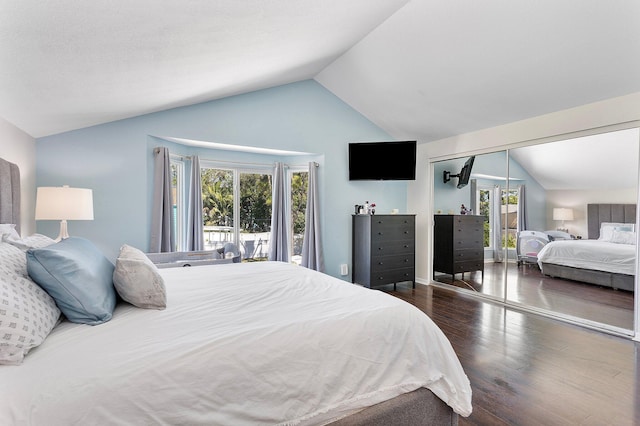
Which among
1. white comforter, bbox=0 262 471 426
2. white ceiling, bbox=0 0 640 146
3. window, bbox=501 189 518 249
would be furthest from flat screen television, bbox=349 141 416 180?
white comforter, bbox=0 262 471 426

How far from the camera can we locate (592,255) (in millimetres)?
3447

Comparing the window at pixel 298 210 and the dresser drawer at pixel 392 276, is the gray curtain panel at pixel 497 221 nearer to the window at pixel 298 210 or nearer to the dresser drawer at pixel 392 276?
the dresser drawer at pixel 392 276

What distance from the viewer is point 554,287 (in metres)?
3.71

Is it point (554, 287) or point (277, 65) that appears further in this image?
point (554, 287)

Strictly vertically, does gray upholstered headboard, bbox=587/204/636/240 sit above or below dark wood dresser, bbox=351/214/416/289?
above

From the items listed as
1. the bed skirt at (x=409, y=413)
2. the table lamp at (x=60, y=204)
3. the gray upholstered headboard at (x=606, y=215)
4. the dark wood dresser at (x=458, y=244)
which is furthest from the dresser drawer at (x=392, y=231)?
the table lamp at (x=60, y=204)

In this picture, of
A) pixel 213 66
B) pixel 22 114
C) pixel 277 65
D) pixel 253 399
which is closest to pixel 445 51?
pixel 277 65

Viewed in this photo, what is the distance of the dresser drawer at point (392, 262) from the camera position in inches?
181

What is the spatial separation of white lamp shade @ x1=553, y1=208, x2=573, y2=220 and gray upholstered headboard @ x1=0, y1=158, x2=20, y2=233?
499cm

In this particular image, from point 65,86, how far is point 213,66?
1.05m

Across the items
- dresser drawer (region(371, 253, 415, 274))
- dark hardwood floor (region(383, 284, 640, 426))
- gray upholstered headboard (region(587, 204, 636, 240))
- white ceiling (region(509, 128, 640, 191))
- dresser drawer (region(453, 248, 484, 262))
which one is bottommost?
dark hardwood floor (region(383, 284, 640, 426))

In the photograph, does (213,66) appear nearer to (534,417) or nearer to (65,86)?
(65,86)

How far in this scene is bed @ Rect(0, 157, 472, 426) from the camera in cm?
98

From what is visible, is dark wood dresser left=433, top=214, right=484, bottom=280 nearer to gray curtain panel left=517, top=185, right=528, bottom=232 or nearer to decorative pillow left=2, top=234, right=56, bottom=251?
gray curtain panel left=517, top=185, right=528, bottom=232
